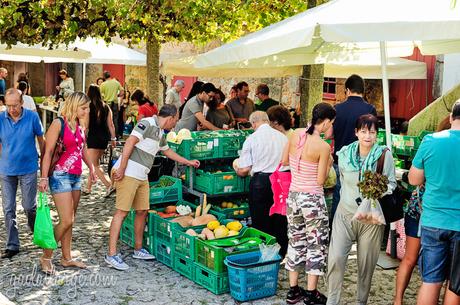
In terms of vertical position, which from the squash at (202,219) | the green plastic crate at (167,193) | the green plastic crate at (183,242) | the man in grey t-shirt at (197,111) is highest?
the man in grey t-shirt at (197,111)

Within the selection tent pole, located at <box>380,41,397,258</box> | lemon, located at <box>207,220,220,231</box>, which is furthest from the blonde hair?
tent pole, located at <box>380,41,397,258</box>

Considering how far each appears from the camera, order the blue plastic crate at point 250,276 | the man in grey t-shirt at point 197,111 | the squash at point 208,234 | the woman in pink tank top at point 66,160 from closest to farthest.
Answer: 1. the blue plastic crate at point 250,276
2. the woman in pink tank top at point 66,160
3. the squash at point 208,234
4. the man in grey t-shirt at point 197,111

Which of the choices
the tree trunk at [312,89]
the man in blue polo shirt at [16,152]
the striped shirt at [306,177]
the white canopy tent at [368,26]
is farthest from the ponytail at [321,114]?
the tree trunk at [312,89]

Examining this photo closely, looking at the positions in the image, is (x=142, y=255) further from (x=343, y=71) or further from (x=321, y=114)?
(x=343, y=71)

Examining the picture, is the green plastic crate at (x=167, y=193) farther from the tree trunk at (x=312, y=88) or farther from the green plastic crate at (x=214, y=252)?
the tree trunk at (x=312, y=88)

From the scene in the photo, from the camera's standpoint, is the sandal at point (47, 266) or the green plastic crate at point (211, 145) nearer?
the sandal at point (47, 266)

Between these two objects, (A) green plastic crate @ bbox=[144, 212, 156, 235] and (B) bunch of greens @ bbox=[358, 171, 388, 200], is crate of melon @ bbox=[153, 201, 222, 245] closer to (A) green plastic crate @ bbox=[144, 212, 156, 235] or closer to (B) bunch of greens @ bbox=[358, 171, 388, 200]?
(A) green plastic crate @ bbox=[144, 212, 156, 235]

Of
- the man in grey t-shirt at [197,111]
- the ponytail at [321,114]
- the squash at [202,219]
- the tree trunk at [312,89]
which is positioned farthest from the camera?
the tree trunk at [312,89]

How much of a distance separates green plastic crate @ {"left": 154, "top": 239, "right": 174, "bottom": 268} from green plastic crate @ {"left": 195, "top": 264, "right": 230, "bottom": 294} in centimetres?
60

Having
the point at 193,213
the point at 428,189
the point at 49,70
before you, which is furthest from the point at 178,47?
the point at 428,189

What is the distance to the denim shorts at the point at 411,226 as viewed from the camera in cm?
532

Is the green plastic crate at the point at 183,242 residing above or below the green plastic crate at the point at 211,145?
below

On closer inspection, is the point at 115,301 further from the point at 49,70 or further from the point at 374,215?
the point at 49,70

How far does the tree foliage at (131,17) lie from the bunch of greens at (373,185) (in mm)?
6560
